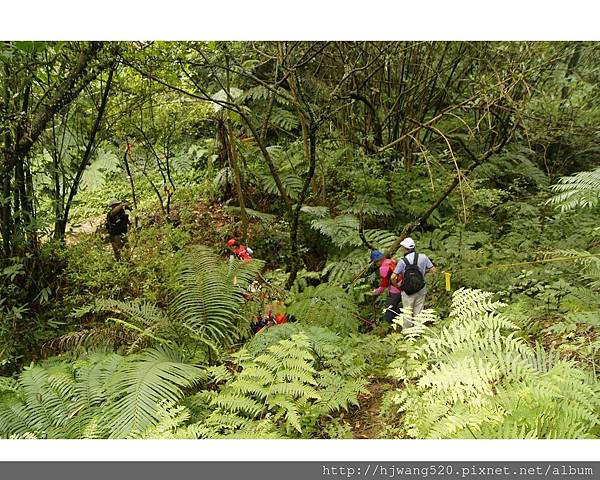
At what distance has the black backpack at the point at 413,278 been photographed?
479 centimetres

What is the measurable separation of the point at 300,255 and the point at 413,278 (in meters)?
2.04

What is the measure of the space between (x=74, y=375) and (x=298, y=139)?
16.8ft

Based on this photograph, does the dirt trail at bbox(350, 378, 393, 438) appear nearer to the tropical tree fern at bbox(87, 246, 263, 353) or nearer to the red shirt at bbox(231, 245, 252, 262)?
the tropical tree fern at bbox(87, 246, 263, 353)

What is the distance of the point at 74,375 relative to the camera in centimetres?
358

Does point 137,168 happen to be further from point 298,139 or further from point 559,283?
point 559,283

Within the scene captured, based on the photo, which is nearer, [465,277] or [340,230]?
[465,277]

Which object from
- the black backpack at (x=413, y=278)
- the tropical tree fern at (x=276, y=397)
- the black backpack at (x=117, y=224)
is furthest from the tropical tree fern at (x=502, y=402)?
the black backpack at (x=117, y=224)

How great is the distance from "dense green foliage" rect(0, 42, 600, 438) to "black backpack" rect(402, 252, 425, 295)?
406 millimetres

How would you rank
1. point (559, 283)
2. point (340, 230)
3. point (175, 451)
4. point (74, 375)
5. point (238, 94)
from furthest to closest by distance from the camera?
point (238, 94) < point (340, 230) < point (559, 283) < point (74, 375) < point (175, 451)

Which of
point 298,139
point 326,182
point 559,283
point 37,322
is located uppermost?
point 298,139

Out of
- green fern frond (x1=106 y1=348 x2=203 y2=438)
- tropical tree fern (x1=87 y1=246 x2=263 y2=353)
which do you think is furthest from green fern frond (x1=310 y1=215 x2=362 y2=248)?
green fern frond (x1=106 y1=348 x2=203 y2=438)

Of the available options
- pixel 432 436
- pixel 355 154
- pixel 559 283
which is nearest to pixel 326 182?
pixel 355 154

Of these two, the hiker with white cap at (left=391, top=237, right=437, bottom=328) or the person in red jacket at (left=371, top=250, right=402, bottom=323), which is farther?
the person in red jacket at (left=371, top=250, right=402, bottom=323)

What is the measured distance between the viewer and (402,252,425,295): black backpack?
4793 mm
